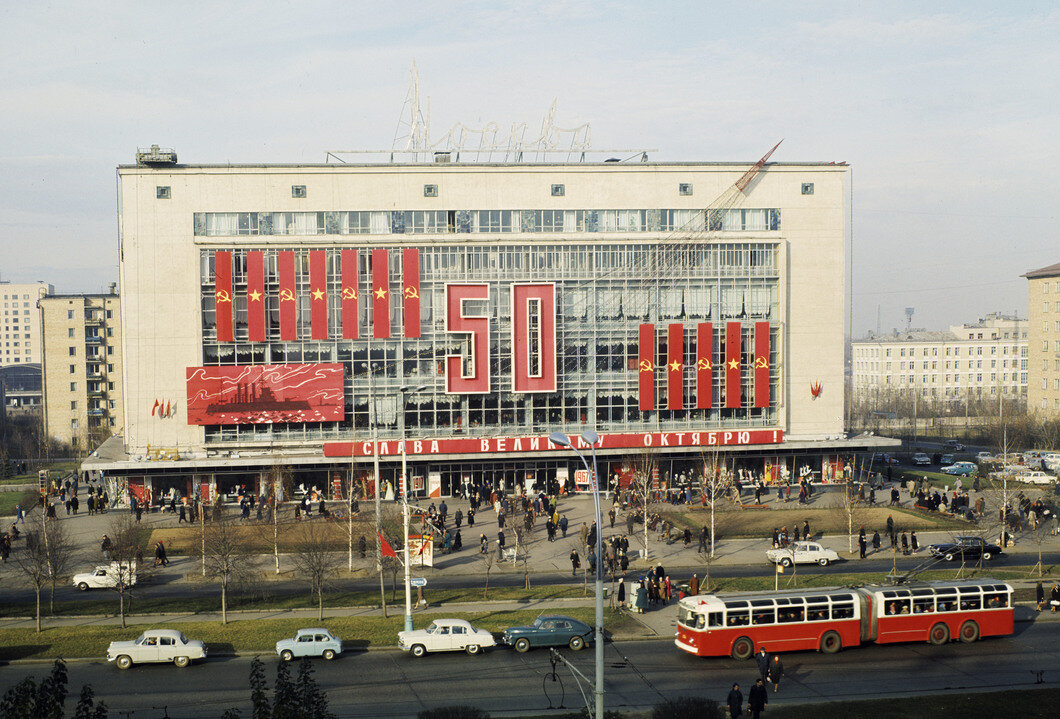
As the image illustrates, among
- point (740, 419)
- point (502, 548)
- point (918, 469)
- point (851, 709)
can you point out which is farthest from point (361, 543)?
point (918, 469)

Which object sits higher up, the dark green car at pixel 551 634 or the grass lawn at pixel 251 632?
the dark green car at pixel 551 634

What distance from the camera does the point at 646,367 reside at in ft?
255

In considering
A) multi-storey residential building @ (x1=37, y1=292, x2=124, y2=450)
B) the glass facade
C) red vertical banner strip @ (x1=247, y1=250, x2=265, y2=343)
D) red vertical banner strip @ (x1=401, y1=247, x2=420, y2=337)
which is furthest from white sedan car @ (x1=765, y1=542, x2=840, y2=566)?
multi-storey residential building @ (x1=37, y1=292, x2=124, y2=450)

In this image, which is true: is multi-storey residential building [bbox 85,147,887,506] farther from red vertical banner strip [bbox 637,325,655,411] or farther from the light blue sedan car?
the light blue sedan car

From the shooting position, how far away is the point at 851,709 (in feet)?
97.9

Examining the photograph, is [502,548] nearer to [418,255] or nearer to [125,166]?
[418,255]

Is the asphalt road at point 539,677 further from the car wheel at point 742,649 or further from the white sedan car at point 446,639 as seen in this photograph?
the white sedan car at point 446,639

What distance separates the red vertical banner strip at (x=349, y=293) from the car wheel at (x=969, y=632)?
51.0m

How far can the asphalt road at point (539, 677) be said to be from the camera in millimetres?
31156

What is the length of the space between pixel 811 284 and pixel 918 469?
2641 cm

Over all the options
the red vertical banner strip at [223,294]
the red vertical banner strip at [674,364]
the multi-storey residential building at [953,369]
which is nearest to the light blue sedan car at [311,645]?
the red vertical banner strip at [223,294]

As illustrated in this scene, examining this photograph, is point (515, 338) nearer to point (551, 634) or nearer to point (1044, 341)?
point (551, 634)

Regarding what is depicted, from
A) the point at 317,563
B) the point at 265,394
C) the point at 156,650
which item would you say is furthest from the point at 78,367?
the point at 156,650

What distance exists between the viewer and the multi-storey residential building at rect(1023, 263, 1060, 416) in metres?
125
